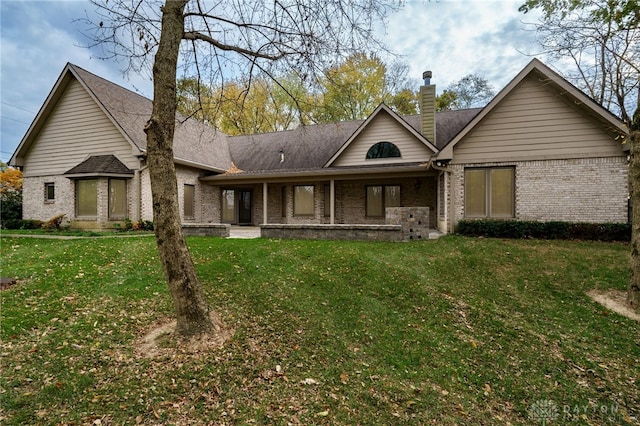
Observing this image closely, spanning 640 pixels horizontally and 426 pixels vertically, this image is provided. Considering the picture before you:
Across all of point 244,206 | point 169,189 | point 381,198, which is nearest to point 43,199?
point 244,206

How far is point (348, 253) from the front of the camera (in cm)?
724

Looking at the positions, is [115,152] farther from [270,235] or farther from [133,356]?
[133,356]

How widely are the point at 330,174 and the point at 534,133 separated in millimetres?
7390

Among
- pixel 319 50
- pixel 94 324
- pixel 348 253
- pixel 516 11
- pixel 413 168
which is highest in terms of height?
pixel 516 11

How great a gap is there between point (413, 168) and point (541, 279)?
21.7 feet

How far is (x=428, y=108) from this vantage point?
13641 millimetres

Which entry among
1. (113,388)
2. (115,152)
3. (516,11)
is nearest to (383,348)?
(113,388)

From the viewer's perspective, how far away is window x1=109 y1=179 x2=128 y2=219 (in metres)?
12.6

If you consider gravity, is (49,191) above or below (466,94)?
below

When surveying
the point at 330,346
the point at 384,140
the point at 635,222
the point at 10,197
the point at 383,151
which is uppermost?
the point at 384,140

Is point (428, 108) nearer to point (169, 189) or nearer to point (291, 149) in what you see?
point (291, 149)

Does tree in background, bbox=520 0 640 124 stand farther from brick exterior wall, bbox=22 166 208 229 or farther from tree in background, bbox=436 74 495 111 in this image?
tree in background, bbox=436 74 495 111

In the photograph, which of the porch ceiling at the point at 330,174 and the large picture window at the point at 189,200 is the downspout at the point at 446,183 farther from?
the large picture window at the point at 189,200

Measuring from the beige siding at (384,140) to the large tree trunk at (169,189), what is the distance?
10.3 meters
